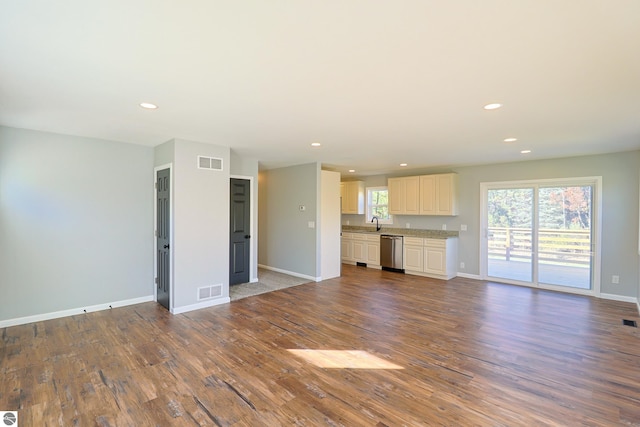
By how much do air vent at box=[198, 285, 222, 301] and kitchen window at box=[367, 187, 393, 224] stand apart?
484cm

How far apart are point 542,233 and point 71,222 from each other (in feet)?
25.5

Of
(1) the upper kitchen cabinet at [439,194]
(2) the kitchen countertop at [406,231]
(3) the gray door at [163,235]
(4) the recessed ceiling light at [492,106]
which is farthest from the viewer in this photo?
(2) the kitchen countertop at [406,231]

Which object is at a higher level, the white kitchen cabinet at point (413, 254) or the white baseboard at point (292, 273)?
the white kitchen cabinet at point (413, 254)

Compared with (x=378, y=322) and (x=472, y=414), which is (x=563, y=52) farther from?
(x=378, y=322)

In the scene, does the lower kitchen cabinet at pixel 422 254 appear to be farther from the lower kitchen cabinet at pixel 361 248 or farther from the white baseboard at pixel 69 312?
the white baseboard at pixel 69 312

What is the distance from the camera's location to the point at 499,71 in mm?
2086

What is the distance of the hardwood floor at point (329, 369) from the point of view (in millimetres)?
2199

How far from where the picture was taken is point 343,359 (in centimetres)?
301

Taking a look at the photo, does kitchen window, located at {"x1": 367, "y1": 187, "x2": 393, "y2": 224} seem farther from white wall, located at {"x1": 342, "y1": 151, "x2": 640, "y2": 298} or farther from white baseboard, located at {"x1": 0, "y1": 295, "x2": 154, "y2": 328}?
white baseboard, located at {"x1": 0, "y1": 295, "x2": 154, "y2": 328}

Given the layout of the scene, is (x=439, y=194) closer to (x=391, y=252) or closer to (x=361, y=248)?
(x=391, y=252)

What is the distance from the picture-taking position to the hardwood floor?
7.22 feet

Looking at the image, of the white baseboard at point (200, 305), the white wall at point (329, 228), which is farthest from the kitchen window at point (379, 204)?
the white baseboard at point (200, 305)

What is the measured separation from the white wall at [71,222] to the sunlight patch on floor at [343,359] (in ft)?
10.3

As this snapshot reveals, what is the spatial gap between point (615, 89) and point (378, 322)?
3.30m
